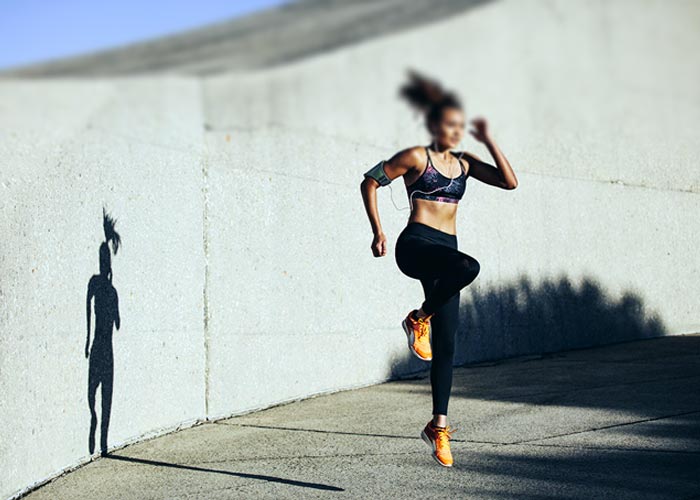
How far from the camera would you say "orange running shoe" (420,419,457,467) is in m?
5.55

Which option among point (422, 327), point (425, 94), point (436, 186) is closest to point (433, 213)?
point (436, 186)

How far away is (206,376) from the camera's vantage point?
809cm

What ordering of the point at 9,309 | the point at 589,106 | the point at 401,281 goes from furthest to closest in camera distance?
the point at 401,281
the point at 589,106
the point at 9,309

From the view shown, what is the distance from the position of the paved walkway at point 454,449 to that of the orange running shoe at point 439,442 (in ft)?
0.57

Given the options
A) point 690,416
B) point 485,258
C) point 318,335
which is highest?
point 485,258

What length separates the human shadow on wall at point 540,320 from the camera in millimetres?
11242

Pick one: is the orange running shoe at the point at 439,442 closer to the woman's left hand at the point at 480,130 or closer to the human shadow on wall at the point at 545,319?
the woman's left hand at the point at 480,130

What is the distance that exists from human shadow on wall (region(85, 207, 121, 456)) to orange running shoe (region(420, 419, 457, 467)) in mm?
2285

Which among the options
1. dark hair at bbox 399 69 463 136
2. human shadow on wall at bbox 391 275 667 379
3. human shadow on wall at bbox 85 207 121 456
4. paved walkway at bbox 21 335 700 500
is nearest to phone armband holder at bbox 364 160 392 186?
dark hair at bbox 399 69 463 136

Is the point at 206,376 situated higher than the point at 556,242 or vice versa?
the point at 556,242

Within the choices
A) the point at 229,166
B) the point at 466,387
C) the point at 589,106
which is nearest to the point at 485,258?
the point at 466,387

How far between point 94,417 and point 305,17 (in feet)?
11.6

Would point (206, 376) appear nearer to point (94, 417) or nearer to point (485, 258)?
point (94, 417)

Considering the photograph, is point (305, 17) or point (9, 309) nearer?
point (305, 17)
